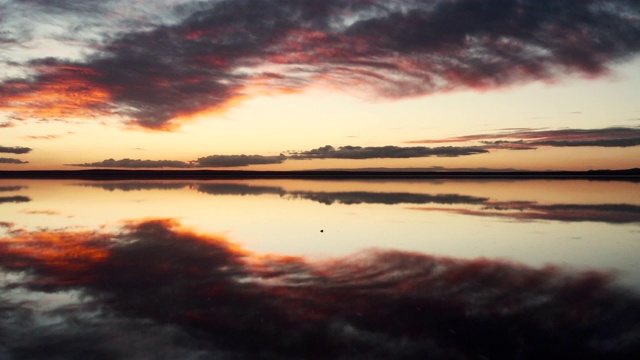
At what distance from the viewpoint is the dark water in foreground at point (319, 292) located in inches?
283

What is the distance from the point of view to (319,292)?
994cm

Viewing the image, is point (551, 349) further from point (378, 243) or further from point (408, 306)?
point (378, 243)

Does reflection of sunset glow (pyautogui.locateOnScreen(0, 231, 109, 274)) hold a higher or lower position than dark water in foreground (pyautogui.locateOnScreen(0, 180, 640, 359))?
higher

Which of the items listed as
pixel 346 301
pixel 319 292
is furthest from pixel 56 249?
pixel 346 301

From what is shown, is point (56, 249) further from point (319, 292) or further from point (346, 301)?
point (346, 301)

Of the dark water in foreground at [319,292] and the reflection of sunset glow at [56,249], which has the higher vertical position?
the reflection of sunset glow at [56,249]

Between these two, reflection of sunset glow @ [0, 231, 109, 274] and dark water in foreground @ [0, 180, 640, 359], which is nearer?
dark water in foreground @ [0, 180, 640, 359]

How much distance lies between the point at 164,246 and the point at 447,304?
9.65m

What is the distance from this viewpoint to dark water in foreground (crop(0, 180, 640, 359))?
7.19m

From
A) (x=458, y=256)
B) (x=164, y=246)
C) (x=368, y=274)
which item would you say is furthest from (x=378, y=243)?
(x=164, y=246)

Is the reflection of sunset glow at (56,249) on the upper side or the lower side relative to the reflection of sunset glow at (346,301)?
upper

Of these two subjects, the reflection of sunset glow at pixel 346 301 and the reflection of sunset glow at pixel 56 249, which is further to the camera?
the reflection of sunset glow at pixel 56 249

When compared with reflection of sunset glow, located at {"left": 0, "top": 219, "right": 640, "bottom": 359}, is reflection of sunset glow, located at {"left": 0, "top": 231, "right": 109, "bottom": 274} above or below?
above

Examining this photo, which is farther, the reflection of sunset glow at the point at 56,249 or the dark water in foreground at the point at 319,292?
the reflection of sunset glow at the point at 56,249
